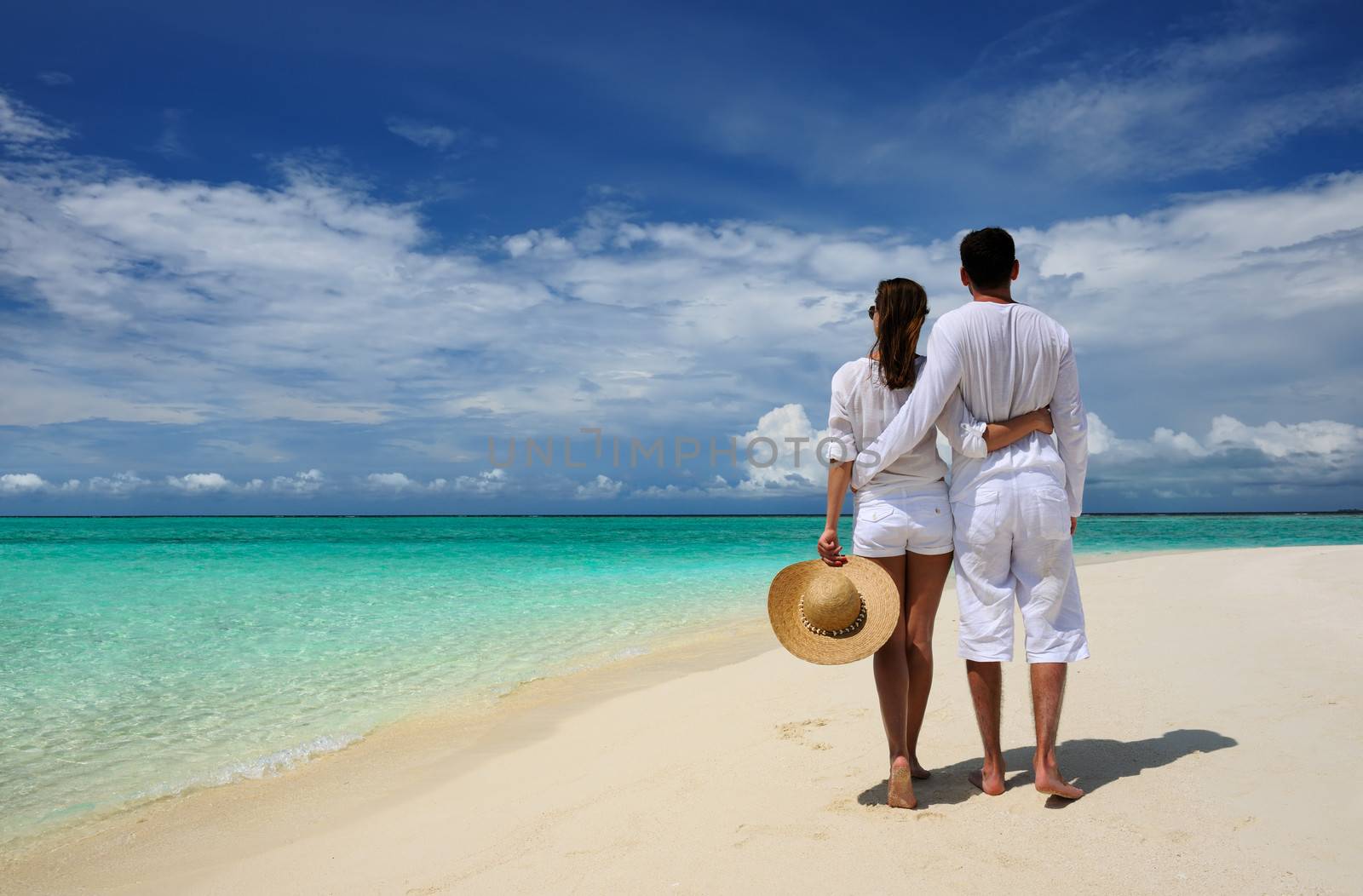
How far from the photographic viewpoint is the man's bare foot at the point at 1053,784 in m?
2.89

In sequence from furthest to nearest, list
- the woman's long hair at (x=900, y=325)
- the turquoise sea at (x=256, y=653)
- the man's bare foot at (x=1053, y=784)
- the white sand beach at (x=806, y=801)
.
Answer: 1. the turquoise sea at (x=256, y=653)
2. the woman's long hair at (x=900, y=325)
3. the man's bare foot at (x=1053, y=784)
4. the white sand beach at (x=806, y=801)

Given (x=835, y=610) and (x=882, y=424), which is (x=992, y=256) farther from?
(x=835, y=610)

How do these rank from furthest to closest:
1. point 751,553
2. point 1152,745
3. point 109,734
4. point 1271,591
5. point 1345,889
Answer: point 751,553
point 1271,591
point 109,734
point 1152,745
point 1345,889

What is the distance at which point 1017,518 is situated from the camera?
295 cm

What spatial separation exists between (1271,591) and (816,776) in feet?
23.1

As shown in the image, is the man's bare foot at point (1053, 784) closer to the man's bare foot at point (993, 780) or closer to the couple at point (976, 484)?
the couple at point (976, 484)

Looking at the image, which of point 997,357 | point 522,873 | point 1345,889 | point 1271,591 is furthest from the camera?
point 1271,591

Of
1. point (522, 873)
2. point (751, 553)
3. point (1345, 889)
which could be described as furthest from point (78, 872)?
point (751, 553)

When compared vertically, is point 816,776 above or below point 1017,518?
below

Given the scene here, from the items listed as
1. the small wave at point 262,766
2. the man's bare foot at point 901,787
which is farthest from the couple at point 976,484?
the small wave at point 262,766

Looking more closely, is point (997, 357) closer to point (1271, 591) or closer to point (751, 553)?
point (1271, 591)

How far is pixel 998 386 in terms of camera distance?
3025mm

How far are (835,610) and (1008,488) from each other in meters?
0.80

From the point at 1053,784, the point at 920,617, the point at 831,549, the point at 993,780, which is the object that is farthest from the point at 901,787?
the point at 831,549
